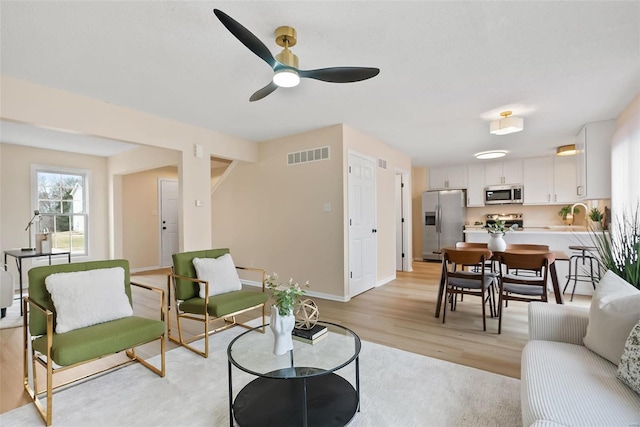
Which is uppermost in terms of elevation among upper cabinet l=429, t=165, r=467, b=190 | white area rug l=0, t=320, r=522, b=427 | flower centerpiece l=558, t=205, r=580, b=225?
upper cabinet l=429, t=165, r=467, b=190

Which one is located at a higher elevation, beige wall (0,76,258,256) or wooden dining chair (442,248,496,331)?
beige wall (0,76,258,256)

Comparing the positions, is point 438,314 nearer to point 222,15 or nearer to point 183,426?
point 183,426

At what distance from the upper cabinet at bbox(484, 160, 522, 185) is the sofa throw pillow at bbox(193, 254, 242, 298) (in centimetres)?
663

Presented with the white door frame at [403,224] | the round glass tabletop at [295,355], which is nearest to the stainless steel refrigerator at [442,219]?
the white door frame at [403,224]

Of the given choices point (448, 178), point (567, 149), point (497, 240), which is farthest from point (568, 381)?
point (448, 178)

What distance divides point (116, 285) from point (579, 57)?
13.5 ft

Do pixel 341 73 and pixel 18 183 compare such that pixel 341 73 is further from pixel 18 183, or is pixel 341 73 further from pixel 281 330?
pixel 18 183

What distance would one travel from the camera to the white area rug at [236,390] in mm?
1797

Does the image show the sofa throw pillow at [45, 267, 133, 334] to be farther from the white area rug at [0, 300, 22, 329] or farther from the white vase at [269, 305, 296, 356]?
the white area rug at [0, 300, 22, 329]

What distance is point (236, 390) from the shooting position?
2080 mm

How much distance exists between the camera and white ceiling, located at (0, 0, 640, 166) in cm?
194

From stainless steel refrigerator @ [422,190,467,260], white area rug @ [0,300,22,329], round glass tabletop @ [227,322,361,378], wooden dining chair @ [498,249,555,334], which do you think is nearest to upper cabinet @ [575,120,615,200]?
wooden dining chair @ [498,249,555,334]

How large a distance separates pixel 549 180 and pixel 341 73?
6.69 m

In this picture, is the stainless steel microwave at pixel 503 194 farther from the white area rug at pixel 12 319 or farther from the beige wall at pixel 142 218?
the white area rug at pixel 12 319
